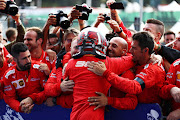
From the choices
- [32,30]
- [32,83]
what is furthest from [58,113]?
[32,30]

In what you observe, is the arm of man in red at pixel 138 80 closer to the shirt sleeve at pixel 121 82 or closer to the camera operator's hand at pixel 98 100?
the shirt sleeve at pixel 121 82

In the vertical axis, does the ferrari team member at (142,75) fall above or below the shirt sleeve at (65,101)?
above

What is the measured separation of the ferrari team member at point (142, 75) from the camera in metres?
2.94

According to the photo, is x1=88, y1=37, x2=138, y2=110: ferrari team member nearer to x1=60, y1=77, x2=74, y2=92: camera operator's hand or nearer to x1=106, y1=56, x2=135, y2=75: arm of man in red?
x1=106, y1=56, x2=135, y2=75: arm of man in red

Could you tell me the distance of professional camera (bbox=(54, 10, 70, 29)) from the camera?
4207 millimetres

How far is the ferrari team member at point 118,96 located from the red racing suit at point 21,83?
1.17 meters

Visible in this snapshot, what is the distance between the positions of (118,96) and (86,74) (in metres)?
0.66

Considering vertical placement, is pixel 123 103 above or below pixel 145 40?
below

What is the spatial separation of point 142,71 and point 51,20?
219 centimetres

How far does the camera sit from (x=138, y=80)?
10.0ft

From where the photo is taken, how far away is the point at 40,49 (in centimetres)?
475

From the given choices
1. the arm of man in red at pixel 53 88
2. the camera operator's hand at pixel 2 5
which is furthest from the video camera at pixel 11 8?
the arm of man in red at pixel 53 88

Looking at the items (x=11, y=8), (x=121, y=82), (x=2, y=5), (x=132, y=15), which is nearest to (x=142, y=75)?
(x=121, y=82)

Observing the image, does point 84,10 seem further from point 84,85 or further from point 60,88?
point 84,85
